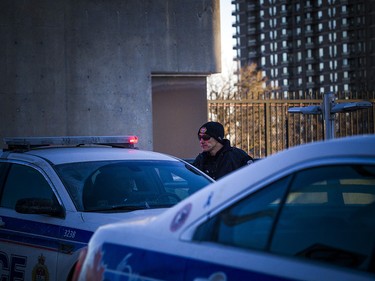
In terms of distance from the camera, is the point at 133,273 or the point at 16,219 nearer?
the point at 133,273

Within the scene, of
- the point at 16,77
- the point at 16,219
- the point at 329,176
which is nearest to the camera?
the point at 329,176

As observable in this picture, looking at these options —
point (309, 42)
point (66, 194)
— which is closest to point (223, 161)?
point (66, 194)

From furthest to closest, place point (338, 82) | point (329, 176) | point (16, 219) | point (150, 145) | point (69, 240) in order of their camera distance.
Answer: point (338, 82), point (150, 145), point (16, 219), point (69, 240), point (329, 176)

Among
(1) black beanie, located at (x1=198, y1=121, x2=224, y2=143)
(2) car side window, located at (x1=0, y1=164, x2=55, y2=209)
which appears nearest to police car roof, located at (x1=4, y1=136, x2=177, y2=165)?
(2) car side window, located at (x1=0, y1=164, x2=55, y2=209)

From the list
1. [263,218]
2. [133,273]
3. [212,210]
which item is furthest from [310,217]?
[133,273]

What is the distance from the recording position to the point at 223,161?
342 inches

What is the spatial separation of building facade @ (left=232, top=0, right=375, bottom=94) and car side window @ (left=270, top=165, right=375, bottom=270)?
122 metres

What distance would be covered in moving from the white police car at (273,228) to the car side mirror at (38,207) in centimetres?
280

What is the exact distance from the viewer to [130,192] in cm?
670

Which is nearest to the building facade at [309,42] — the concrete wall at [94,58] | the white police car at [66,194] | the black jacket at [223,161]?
the concrete wall at [94,58]

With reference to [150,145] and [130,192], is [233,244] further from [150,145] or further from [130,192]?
[150,145]

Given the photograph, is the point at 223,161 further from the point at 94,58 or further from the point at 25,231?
the point at 94,58

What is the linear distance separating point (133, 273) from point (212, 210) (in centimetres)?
44

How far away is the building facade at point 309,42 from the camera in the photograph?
131m
